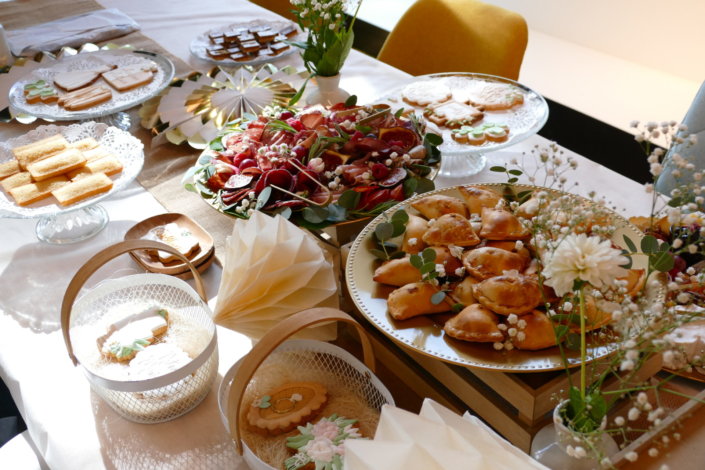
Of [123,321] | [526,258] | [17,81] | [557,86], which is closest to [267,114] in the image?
[123,321]

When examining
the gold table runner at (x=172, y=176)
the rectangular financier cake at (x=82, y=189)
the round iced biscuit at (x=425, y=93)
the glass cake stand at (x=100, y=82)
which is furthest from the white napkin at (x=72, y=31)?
the round iced biscuit at (x=425, y=93)

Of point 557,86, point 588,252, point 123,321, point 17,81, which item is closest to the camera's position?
point 588,252

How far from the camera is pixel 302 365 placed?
0.85 meters

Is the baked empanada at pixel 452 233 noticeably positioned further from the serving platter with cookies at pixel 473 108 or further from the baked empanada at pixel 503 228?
the serving platter with cookies at pixel 473 108

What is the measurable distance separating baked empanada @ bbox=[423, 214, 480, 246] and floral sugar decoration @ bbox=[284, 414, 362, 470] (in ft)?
0.89

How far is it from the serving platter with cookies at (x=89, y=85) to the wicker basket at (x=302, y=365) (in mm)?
915

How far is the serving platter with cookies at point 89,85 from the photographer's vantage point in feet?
4.97

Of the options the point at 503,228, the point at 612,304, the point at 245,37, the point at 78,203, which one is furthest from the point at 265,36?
the point at 612,304

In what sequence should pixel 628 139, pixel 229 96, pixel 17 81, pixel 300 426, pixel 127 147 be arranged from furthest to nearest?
pixel 628 139 < pixel 17 81 < pixel 229 96 < pixel 127 147 < pixel 300 426

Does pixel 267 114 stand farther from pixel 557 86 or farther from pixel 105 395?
pixel 557 86

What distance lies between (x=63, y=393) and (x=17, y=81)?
1.05 metres

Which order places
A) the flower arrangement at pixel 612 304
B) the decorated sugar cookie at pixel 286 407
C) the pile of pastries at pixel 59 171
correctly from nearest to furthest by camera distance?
the flower arrangement at pixel 612 304 → the decorated sugar cookie at pixel 286 407 → the pile of pastries at pixel 59 171

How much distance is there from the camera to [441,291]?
0.81 m

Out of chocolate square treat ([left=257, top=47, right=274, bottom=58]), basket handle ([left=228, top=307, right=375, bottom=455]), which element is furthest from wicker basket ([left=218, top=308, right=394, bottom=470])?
chocolate square treat ([left=257, top=47, right=274, bottom=58])
